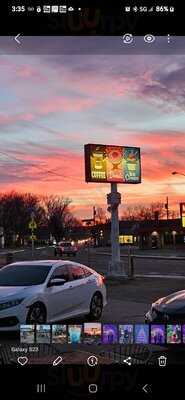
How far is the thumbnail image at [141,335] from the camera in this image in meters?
2.98

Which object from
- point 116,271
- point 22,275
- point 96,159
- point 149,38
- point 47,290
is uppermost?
point 96,159

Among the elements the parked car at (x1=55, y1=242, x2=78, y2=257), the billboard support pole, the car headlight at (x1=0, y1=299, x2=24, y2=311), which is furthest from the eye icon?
the parked car at (x1=55, y1=242, x2=78, y2=257)

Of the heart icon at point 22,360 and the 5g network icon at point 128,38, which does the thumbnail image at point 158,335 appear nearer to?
the heart icon at point 22,360

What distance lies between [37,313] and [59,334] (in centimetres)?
255

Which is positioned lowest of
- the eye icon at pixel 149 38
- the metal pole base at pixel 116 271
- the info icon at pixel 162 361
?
the metal pole base at pixel 116 271

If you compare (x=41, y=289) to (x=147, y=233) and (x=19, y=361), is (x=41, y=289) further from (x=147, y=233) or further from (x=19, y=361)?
(x=147, y=233)

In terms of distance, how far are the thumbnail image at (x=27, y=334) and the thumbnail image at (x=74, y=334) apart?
18cm

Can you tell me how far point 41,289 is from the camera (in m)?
7.47

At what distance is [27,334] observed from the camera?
3029 millimetres

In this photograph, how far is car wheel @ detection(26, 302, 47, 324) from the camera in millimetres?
5286

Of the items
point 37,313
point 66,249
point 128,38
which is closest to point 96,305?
point 37,313

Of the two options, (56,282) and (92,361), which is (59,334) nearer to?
(92,361)

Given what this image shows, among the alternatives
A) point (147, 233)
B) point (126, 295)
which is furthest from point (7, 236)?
point (126, 295)

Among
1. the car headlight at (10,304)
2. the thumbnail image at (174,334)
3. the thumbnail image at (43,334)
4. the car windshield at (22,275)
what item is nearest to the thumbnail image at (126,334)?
the thumbnail image at (174,334)
